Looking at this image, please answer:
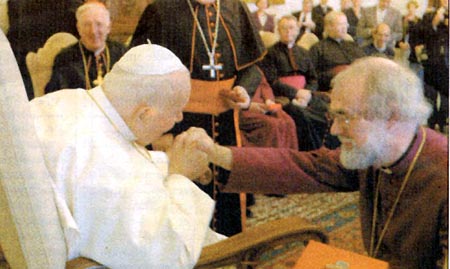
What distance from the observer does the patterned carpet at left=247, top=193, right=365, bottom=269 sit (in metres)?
1.99

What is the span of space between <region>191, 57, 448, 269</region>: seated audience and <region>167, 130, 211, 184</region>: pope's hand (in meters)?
0.03

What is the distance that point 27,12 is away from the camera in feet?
5.95

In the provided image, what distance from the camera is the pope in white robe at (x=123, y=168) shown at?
5.31 ft

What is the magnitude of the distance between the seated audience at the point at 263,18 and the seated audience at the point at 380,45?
1.11 ft

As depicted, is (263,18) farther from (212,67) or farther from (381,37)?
(381,37)

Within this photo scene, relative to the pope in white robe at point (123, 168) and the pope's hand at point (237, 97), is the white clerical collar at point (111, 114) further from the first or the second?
the pope's hand at point (237, 97)

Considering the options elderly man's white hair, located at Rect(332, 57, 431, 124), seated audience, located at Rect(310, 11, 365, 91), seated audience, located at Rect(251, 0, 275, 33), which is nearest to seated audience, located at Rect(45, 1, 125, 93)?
seated audience, located at Rect(251, 0, 275, 33)

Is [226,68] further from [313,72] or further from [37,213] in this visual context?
[37,213]

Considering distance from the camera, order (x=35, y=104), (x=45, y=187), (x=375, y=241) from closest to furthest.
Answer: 1. (x=45, y=187)
2. (x=35, y=104)
3. (x=375, y=241)

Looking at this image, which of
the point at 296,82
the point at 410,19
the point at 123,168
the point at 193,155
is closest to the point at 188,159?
the point at 193,155

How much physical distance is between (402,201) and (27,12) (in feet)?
4.76

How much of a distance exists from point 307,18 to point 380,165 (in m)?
0.58

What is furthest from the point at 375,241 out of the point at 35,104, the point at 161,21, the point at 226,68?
the point at 35,104

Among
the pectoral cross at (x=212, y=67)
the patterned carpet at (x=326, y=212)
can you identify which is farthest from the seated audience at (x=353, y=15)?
the patterned carpet at (x=326, y=212)
